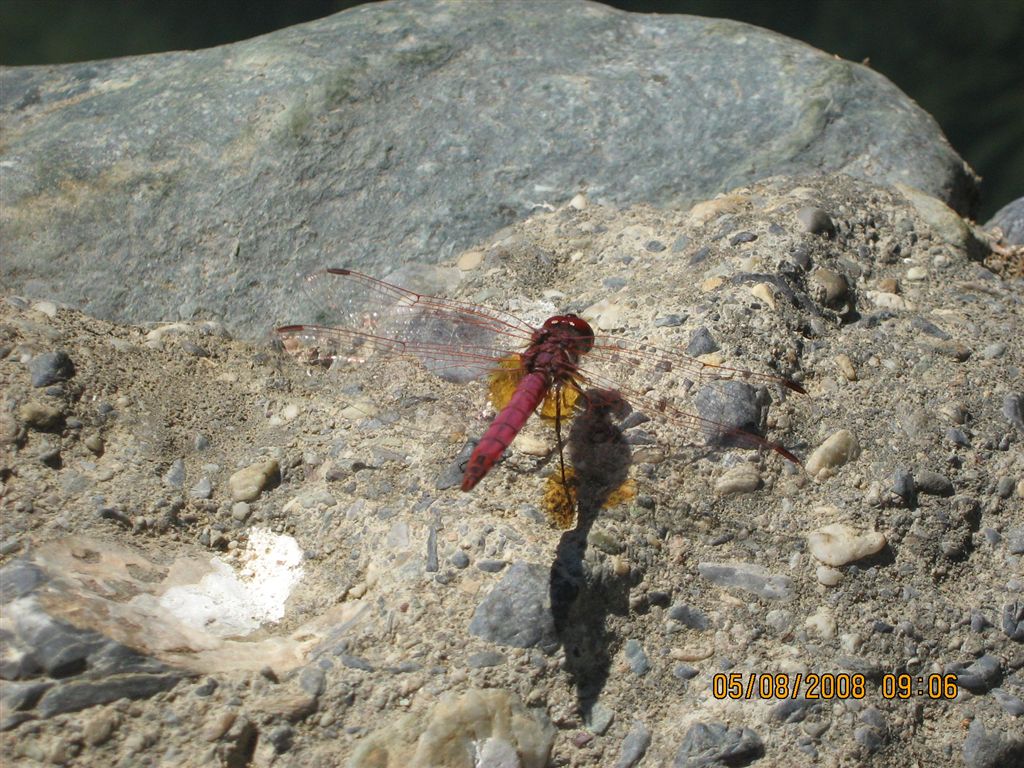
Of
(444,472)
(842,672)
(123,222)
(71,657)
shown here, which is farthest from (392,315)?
(842,672)

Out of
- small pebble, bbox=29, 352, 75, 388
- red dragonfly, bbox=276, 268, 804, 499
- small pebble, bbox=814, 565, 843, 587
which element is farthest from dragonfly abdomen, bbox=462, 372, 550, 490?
small pebble, bbox=29, 352, 75, 388

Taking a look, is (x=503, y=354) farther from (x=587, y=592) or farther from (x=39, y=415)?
(x=39, y=415)

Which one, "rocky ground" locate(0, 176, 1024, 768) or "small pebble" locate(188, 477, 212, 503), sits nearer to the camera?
"rocky ground" locate(0, 176, 1024, 768)

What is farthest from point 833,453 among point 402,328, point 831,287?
point 402,328

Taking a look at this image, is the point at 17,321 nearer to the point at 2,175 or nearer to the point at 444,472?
the point at 2,175

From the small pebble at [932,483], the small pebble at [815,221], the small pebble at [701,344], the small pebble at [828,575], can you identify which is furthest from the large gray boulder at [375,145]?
the small pebble at [828,575]

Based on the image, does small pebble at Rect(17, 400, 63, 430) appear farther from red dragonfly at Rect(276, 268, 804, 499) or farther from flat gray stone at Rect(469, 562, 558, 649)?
flat gray stone at Rect(469, 562, 558, 649)

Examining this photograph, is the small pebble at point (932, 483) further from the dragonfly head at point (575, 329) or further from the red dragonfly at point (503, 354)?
the dragonfly head at point (575, 329)
